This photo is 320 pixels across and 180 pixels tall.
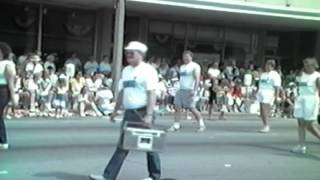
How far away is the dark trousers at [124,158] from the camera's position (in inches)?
329

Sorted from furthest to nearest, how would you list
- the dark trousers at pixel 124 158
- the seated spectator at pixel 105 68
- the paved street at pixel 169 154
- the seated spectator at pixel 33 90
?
the seated spectator at pixel 105 68 → the seated spectator at pixel 33 90 → the paved street at pixel 169 154 → the dark trousers at pixel 124 158

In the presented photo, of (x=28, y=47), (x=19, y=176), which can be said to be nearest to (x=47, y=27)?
(x=28, y=47)

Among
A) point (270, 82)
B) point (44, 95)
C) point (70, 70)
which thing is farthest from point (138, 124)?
point (70, 70)

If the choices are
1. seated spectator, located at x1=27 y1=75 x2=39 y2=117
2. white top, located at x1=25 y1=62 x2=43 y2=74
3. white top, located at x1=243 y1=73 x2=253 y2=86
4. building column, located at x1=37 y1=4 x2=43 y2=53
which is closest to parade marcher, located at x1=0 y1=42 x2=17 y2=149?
seated spectator, located at x1=27 y1=75 x2=39 y2=117

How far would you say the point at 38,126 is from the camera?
15.5 metres

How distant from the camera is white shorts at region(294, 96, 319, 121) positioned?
12.4 metres

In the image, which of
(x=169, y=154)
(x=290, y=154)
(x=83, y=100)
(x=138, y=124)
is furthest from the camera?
(x=83, y=100)

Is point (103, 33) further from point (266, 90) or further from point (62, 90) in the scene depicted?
point (266, 90)

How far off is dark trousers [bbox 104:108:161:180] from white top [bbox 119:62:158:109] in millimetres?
98

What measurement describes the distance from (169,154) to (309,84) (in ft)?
10.1

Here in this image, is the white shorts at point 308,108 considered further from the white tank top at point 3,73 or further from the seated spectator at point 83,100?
the seated spectator at point 83,100

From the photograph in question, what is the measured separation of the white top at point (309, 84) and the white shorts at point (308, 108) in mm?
95

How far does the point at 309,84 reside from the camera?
12508 millimetres

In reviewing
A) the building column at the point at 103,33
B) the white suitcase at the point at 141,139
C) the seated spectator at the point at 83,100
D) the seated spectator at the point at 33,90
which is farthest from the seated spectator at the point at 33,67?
the white suitcase at the point at 141,139
